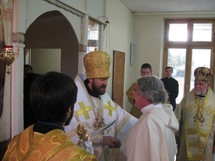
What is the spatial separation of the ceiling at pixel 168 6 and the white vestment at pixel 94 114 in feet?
13.7

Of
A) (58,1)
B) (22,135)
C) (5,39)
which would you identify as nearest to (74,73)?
(58,1)

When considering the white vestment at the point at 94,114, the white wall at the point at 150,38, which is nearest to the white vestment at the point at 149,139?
the white vestment at the point at 94,114

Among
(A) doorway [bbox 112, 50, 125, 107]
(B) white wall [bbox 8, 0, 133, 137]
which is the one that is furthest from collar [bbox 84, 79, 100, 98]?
(A) doorway [bbox 112, 50, 125, 107]

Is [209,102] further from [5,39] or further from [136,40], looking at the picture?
[136,40]

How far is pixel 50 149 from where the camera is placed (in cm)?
116

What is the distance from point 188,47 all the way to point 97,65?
5.47 metres

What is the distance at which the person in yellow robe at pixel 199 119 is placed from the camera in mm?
3137

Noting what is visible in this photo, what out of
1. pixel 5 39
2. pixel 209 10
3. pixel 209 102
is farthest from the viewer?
→ pixel 209 10

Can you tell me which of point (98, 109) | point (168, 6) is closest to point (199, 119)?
point (98, 109)

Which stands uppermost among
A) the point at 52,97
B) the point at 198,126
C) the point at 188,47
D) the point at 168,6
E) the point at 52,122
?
the point at 168,6

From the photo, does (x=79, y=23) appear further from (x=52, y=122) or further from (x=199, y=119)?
(x=52, y=122)

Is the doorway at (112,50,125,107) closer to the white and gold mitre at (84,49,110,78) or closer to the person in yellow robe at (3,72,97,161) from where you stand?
the white and gold mitre at (84,49,110,78)

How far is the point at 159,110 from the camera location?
199 centimetres

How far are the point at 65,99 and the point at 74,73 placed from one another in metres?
3.64
